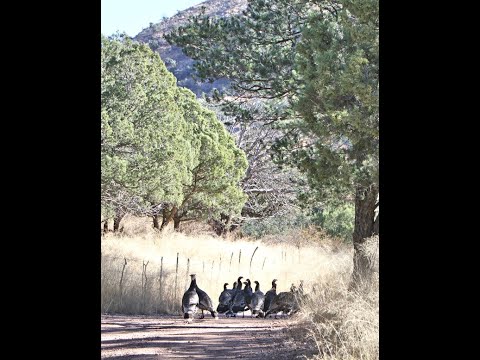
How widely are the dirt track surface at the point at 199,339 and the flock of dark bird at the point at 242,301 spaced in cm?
18

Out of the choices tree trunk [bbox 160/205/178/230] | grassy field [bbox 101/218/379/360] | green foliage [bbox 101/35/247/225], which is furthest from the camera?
tree trunk [bbox 160/205/178/230]

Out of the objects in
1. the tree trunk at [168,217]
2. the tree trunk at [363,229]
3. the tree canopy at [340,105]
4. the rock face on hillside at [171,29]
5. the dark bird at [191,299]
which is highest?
the rock face on hillside at [171,29]

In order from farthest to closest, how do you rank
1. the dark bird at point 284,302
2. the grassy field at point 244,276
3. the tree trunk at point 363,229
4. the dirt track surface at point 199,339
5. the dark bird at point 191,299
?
1. the dark bird at point 284,302
2. the dark bird at point 191,299
3. the tree trunk at point 363,229
4. the dirt track surface at point 199,339
5. the grassy field at point 244,276

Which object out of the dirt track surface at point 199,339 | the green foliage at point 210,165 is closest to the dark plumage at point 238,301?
the dirt track surface at point 199,339

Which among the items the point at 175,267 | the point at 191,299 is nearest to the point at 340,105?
the point at 191,299

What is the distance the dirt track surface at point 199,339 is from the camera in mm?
7512

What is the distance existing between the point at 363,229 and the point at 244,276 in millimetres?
4201

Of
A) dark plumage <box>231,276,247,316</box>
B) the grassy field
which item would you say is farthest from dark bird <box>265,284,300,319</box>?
dark plumage <box>231,276,247,316</box>

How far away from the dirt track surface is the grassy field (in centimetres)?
37

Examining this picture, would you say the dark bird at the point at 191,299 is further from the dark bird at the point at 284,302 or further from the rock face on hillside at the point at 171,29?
the rock face on hillside at the point at 171,29

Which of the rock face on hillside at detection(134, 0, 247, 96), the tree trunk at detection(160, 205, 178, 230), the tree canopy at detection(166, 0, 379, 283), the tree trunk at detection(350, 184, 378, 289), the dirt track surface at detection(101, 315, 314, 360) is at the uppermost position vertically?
the rock face on hillside at detection(134, 0, 247, 96)

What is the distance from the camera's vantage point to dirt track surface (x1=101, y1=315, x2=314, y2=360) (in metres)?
7.51

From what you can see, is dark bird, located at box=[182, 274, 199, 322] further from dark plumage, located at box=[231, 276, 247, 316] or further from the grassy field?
the grassy field
